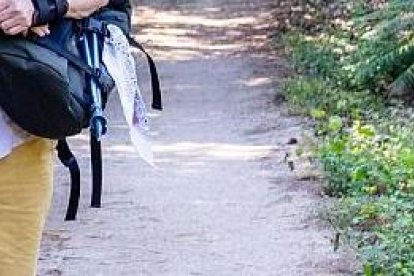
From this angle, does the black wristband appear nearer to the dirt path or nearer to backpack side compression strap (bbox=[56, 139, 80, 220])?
backpack side compression strap (bbox=[56, 139, 80, 220])

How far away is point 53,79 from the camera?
2.57 m

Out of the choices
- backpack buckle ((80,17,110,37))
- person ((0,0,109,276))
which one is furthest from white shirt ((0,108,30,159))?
backpack buckle ((80,17,110,37))

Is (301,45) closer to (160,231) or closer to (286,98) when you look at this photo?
(286,98)

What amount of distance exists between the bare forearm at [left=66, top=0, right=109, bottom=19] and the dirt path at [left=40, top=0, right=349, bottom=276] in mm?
3299

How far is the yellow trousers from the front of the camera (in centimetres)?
270

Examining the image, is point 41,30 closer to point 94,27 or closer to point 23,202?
point 94,27

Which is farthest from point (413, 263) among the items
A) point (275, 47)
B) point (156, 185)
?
point (275, 47)

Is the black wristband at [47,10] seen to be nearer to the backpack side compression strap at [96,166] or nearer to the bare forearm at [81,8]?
the bare forearm at [81,8]

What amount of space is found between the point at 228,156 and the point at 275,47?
7012mm

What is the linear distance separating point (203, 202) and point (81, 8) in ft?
16.5

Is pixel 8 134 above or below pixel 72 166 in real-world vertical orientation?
above

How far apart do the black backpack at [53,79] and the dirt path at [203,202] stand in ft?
10.9

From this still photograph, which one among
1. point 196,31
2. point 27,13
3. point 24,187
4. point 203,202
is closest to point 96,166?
point 24,187

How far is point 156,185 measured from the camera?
27.3ft
